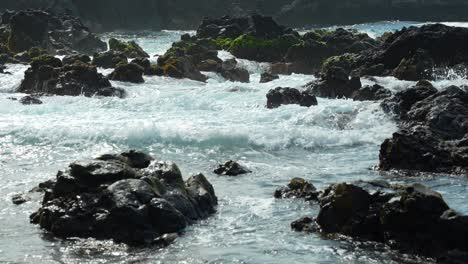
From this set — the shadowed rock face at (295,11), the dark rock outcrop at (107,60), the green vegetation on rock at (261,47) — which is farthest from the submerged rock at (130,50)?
the shadowed rock face at (295,11)

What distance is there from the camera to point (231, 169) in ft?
65.0

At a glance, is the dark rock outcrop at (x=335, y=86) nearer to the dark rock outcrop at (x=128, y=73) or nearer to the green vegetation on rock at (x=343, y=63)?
the green vegetation on rock at (x=343, y=63)

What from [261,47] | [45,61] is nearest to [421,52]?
[261,47]

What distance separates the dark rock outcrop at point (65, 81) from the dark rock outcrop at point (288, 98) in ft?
31.5

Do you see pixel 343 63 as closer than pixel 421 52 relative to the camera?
No

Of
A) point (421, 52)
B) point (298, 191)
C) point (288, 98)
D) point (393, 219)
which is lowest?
point (298, 191)

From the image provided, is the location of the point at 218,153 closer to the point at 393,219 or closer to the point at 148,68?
the point at 393,219

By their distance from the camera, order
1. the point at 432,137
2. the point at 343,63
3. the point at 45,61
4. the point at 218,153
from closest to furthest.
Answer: the point at 432,137, the point at 218,153, the point at 45,61, the point at 343,63

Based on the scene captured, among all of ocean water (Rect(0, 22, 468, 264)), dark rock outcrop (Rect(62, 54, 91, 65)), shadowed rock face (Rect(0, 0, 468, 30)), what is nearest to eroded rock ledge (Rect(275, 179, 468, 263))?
ocean water (Rect(0, 22, 468, 264))

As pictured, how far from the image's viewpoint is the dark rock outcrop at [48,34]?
57562 mm

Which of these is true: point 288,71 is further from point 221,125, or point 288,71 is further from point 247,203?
point 247,203

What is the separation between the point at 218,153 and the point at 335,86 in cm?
1432

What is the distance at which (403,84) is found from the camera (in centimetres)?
3834

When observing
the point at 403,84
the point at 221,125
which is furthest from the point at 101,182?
the point at 403,84
